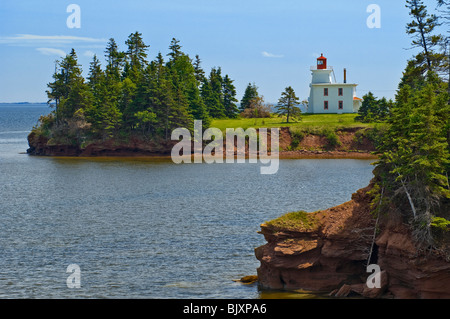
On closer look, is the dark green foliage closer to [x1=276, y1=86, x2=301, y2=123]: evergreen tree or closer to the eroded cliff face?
[x1=276, y1=86, x2=301, y2=123]: evergreen tree

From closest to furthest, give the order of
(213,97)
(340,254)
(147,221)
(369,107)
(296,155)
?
(340,254)
(147,221)
(296,155)
(369,107)
(213,97)

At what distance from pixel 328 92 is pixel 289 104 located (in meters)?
8.43

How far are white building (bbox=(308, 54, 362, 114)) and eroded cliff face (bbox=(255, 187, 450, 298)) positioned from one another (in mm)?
81979

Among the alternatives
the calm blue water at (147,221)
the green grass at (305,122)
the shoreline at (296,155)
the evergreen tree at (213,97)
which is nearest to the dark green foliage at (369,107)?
the green grass at (305,122)

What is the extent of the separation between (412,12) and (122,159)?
176 feet

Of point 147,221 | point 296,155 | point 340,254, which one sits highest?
point 296,155

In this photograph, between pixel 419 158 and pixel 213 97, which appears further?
pixel 213 97

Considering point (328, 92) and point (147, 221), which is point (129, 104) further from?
point (147, 221)

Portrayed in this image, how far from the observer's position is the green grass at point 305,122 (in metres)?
96.6

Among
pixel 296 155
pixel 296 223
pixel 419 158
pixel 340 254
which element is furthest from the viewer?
pixel 296 155

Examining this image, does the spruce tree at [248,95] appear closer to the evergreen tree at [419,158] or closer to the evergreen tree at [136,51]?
the evergreen tree at [136,51]

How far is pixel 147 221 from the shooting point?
4103 cm

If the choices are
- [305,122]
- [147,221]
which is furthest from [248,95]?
[147,221]
